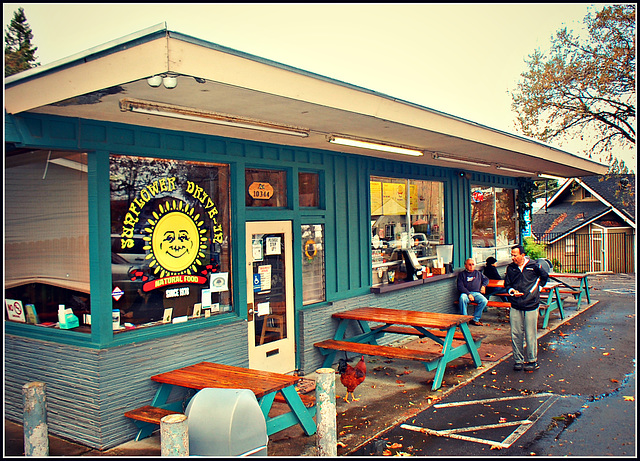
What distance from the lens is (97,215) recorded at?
564 centimetres

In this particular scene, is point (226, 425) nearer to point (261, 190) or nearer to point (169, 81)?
point (169, 81)

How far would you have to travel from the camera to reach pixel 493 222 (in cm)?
1511

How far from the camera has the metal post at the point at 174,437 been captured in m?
3.71

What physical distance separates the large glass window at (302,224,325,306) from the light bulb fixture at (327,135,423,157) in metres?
1.57

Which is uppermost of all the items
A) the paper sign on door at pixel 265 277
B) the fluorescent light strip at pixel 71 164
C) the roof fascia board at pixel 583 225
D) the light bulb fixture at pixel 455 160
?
the light bulb fixture at pixel 455 160

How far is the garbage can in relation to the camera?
13.2 ft

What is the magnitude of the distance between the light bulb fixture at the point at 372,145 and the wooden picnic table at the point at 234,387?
10.9ft

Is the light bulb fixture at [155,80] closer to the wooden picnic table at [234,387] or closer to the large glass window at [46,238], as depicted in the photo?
the large glass window at [46,238]

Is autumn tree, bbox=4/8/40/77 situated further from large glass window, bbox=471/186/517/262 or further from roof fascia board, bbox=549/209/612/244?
roof fascia board, bbox=549/209/612/244

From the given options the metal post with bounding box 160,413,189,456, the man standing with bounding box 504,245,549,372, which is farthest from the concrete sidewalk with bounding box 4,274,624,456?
the metal post with bounding box 160,413,189,456

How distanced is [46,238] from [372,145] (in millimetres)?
4581

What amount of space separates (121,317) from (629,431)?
5621mm

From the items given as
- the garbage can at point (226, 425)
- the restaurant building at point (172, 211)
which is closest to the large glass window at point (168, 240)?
the restaurant building at point (172, 211)

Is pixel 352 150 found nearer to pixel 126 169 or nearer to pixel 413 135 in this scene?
pixel 413 135
